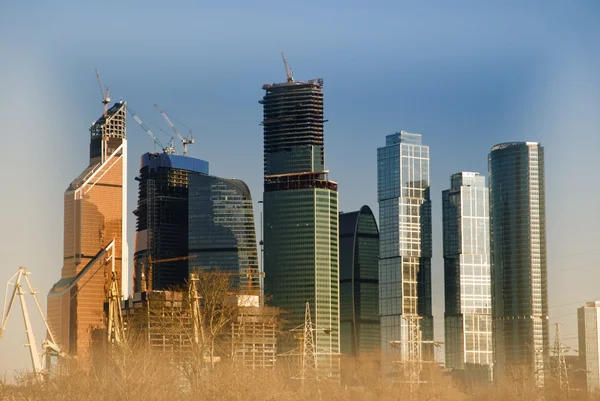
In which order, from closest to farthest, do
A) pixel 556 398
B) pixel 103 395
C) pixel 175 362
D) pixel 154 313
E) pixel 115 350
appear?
pixel 103 395 < pixel 115 350 < pixel 175 362 < pixel 556 398 < pixel 154 313

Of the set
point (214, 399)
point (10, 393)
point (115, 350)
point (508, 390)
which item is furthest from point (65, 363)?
point (508, 390)

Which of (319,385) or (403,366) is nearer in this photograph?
(319,385)

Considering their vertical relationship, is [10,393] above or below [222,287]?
below

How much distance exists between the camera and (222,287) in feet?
419

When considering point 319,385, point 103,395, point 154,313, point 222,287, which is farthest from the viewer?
point 154,313

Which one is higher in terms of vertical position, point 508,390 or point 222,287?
point 222,287

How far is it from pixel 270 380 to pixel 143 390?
26583 mm

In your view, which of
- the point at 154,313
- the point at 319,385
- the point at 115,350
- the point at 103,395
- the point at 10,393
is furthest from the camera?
the point at 154,313

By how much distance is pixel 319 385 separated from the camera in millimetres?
140875

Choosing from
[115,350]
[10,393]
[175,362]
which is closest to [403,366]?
[175,362]

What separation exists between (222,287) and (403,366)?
40.7 metres

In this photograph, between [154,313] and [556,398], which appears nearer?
[556,398]

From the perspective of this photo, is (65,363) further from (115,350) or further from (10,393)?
(10,393)

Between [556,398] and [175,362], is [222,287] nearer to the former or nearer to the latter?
[175,362]
